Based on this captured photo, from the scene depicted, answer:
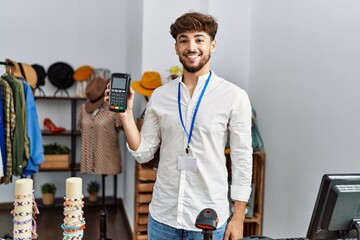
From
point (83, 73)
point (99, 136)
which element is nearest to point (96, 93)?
point (99, 136)

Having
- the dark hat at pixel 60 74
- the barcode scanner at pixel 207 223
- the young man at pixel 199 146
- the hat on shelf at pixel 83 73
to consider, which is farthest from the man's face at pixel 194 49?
the dark hat at pixel 60 74

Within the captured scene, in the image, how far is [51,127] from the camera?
13.0ft

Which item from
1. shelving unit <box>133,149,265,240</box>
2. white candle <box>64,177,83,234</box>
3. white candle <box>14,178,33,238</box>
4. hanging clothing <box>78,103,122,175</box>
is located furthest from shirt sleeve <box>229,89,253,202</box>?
hanging clothing <box>78,103,122,175</box>

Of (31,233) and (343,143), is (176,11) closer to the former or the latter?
(343,143)

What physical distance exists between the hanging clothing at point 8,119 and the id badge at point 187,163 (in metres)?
1.77

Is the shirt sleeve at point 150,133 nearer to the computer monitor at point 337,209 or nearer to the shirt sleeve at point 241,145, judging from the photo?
the shirt sleeve at point 241,145

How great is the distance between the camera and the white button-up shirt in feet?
4.62

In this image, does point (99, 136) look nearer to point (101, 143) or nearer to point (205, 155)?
point (101, 143)

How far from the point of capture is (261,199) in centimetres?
260

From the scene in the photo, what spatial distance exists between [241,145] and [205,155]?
152 mm

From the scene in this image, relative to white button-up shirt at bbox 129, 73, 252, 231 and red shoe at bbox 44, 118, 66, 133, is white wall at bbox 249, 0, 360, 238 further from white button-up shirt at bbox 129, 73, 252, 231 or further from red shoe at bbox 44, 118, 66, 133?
red shoe at bbox 44, 118, 66, 133

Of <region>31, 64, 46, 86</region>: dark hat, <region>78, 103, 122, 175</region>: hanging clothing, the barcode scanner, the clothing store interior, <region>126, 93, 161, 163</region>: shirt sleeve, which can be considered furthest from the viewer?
<region>31, 64, 46, 86</region>: dark hat

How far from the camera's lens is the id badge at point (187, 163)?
1406 mm

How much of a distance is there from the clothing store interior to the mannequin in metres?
0.01
